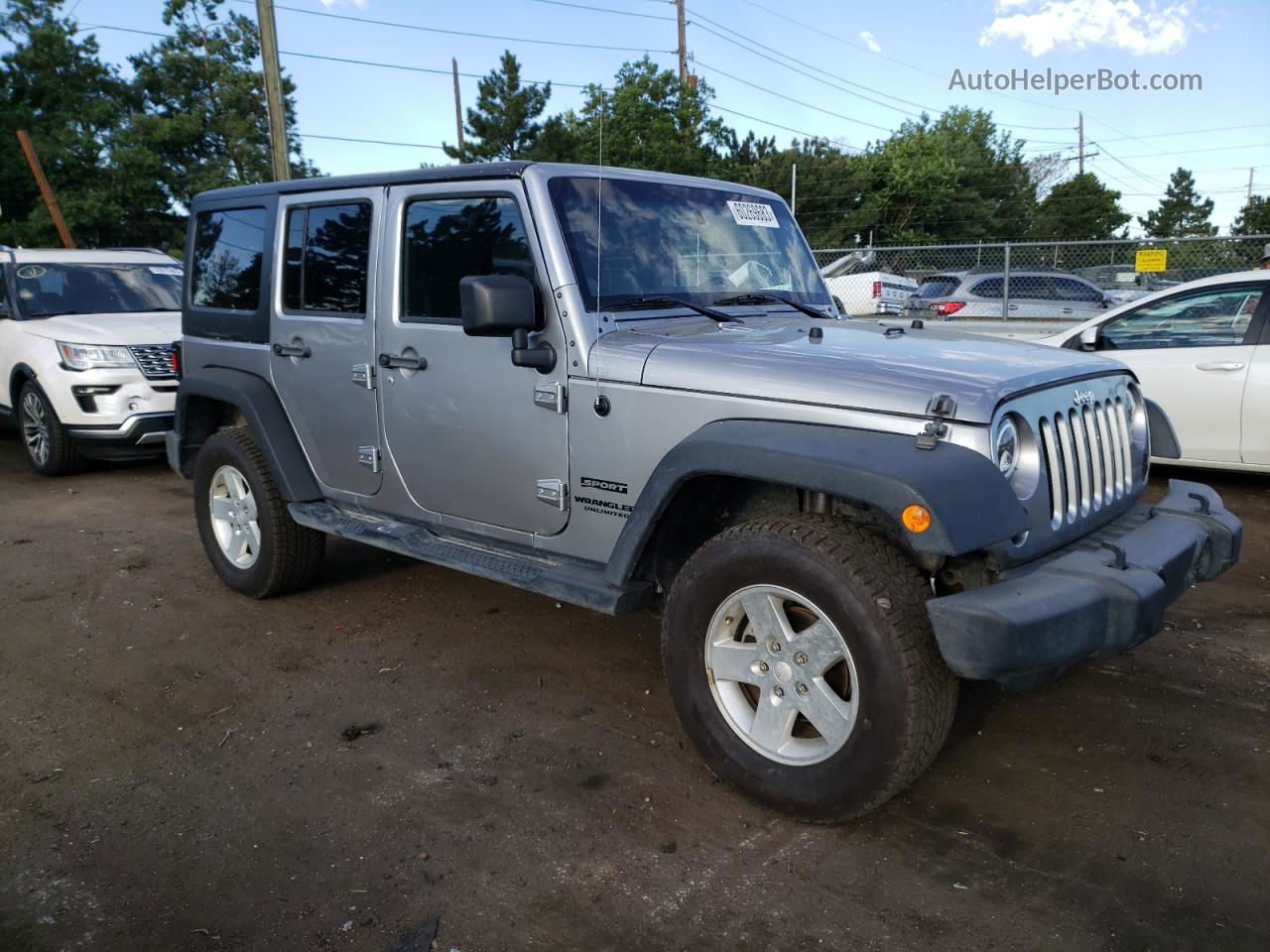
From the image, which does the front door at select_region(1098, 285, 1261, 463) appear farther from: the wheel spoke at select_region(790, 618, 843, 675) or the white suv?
the white suv

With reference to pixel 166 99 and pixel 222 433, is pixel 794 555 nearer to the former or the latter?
pixel 222 433

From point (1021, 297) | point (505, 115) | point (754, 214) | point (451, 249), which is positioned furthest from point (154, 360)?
→ point (505, 115)

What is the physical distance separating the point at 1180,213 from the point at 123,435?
67.7 metres

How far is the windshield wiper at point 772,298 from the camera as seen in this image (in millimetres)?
3979

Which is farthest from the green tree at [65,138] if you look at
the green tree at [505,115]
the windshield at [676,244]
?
the windshield at [676,244]

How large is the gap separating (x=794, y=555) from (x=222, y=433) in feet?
11.7

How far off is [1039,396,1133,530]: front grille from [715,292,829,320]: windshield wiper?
1261 millimetres

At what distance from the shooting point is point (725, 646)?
10.0ft

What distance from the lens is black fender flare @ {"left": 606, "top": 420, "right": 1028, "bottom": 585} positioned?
2514 mm

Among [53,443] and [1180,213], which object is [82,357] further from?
[1180,213]

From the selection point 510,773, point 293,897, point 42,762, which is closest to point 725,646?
point 510,773

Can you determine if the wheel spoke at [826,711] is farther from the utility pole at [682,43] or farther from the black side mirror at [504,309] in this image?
the utility pole at [682,43]

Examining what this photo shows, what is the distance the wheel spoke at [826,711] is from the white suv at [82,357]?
23.0 ft

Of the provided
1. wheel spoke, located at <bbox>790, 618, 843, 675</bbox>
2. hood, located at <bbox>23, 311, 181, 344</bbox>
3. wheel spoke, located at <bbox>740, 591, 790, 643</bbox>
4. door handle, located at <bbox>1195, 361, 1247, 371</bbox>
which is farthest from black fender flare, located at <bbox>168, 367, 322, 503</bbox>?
door handle, located at <bbox>1195, 361, 1247, 371</bbox>
